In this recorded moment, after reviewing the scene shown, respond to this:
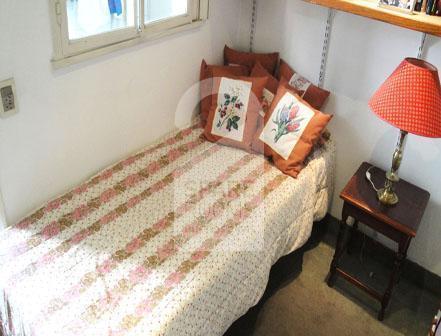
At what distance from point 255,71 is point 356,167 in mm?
787

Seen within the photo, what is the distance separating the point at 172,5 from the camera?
7.58ft

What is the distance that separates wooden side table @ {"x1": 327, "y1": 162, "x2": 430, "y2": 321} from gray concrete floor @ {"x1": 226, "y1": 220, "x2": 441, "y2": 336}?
0.10 m

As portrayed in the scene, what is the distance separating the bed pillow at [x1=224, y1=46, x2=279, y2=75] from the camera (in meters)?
2.55

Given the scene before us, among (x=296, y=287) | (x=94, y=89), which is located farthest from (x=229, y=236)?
(x=94, y=89)

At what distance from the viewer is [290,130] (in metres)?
2.23

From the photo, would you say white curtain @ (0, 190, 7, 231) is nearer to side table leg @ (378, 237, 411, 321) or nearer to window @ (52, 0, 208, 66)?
window @ (52, 0, 208, 66)

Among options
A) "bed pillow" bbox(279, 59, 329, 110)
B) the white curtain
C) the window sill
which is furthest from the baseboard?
the white curtain

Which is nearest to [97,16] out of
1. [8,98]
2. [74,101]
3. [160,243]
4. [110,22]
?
[110,22]

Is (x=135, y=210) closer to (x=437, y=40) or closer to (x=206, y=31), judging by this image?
(x=206, y=31)

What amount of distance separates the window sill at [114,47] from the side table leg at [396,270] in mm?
1498

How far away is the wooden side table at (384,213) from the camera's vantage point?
196 cm

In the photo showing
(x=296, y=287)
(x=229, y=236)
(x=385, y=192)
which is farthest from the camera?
(x=296, y=287)

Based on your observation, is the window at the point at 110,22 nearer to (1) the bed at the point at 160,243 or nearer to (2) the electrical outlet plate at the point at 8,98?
(2) the electrical outlet plate at the point at 8,98

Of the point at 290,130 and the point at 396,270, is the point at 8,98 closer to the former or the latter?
the point at 290,130
